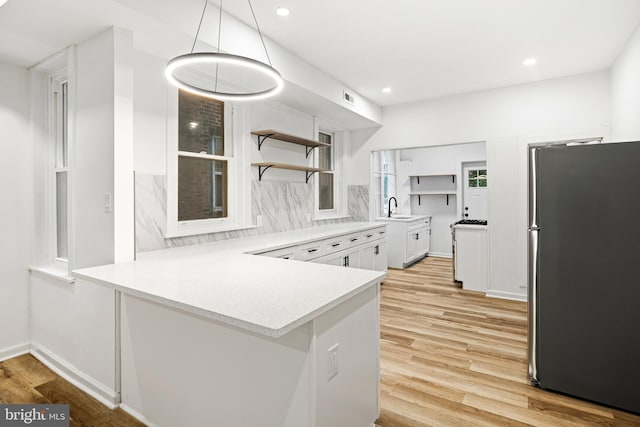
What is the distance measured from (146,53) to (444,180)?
6424 mm

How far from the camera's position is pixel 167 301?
55.7 inches

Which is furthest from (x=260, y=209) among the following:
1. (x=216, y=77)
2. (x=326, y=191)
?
(x=326, y=191)

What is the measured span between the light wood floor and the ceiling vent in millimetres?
2594

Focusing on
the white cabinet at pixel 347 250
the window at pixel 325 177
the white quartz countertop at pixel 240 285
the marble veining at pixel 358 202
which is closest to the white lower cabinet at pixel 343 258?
the white cabinet at pixel 347 250

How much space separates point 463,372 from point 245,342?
1872 mm

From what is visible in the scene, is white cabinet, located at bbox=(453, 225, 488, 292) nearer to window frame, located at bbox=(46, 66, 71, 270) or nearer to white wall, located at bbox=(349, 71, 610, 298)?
white wall, located at bbox=(349, 71, 610, 298)

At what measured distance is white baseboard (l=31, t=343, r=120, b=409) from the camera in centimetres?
211

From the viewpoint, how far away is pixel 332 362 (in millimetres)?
1446

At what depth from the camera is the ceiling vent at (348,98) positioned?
4.29 m

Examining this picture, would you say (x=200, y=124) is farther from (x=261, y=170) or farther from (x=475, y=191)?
(x=475, y=191)

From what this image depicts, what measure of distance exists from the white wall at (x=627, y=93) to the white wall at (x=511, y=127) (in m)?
0.25

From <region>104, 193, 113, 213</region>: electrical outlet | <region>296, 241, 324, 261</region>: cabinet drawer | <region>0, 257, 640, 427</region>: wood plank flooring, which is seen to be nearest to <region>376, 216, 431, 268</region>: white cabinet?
<region>0, 257, 640, 427</region>: wood plank flooring

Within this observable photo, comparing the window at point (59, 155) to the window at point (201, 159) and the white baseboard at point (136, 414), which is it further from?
the white baseboard at point (136, 414)

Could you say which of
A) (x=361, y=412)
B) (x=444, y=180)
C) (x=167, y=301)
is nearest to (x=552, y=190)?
(x=361, y=412)
